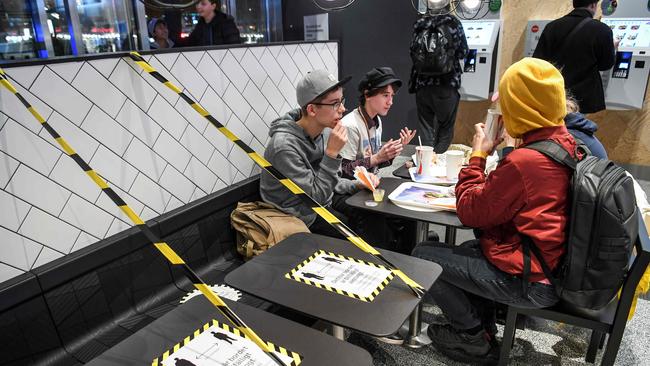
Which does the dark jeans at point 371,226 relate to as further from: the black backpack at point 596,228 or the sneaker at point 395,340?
the black backpack at point 596,228

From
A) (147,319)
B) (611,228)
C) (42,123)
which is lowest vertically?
(147,319)

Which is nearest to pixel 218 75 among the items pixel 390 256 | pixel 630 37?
pixel 390 256

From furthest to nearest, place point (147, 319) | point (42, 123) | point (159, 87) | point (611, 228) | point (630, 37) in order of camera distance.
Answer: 1. point (630, 37)
2. point (159, 87)
3. point (147, 319)
4. point (42, 123)
5. point (611, 228)

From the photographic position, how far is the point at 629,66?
158 inches

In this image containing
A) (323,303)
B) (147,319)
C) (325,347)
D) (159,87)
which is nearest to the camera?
(325,347)

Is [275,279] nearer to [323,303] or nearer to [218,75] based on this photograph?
[323,303]

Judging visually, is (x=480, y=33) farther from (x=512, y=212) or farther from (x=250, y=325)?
(x=250, y=325)

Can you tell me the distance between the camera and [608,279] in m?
1.52

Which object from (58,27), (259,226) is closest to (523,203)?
(259,226)

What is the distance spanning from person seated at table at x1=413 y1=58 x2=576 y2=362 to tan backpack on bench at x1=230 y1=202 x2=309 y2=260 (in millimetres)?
634

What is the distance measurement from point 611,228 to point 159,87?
1.95m

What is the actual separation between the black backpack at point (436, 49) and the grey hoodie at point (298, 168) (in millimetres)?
1765

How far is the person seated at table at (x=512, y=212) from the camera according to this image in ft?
5.01

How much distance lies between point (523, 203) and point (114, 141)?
5.55 feet
